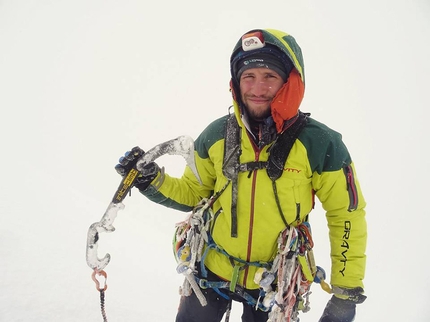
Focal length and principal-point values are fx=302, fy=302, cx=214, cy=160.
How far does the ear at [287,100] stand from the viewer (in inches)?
89.9

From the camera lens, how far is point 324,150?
2.24 m

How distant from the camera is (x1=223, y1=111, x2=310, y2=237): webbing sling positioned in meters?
2.28

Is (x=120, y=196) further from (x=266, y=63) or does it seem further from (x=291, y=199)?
(x=266, y=63)

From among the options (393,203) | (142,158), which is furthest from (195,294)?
(393,203)

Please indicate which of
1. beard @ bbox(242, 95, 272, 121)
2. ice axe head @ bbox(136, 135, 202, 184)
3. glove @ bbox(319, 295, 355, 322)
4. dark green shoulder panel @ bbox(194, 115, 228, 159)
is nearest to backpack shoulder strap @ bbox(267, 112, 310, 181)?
beard @ bbox(242, 95, 272, 121)

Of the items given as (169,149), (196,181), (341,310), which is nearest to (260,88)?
(169,149)

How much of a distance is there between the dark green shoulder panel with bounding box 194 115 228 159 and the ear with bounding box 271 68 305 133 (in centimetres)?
49

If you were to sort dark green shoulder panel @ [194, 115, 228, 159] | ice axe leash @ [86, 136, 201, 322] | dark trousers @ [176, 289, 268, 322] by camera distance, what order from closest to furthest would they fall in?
ice axe leash @ [86, 136, 201, 322]
dark green shoulder panel @ [194, 115, 228, 159]
dark trousers @ [176, 289, 268, 322]

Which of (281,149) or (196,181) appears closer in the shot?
(281,149)

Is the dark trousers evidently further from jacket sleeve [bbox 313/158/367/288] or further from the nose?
the nose

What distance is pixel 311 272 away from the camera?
8.65 feet

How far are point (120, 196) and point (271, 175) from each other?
3.86 ft

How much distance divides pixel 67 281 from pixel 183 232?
2.06 m

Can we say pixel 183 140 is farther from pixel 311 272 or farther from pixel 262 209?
pixel 311 272
